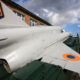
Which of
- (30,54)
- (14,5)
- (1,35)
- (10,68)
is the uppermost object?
(14,5)

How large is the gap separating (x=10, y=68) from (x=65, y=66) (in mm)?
1120

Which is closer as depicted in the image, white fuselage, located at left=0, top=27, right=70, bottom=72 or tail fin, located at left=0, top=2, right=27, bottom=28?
white fuselage, located at left=0, top=27, right=70, bottom=72

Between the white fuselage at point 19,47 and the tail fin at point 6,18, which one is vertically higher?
the tail fin at point 6,18

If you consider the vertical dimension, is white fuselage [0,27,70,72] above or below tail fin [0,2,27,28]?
below

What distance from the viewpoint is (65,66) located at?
155 centimetres

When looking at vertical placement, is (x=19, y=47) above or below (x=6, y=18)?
below

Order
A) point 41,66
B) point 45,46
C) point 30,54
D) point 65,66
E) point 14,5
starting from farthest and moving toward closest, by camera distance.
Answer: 1. point 14,5
2. point 41,66
3. point 45,46
4. point 30,54
5. point 65,66

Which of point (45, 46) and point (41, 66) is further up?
point (45, 46)

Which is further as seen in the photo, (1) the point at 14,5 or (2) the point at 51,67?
(1) the point at 14,5

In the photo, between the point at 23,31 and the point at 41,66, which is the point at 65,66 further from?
the point at 41,66

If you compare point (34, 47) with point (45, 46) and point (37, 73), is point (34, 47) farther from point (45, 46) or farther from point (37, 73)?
point (37, 73)

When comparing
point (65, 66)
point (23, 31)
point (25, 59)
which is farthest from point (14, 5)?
point (65, 66)

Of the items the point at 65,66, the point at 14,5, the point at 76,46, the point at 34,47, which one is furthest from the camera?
the point at 14,5

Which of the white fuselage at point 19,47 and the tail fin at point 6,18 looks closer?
the white fuselage at point 19,47
